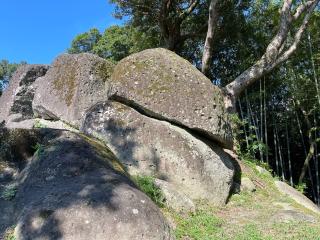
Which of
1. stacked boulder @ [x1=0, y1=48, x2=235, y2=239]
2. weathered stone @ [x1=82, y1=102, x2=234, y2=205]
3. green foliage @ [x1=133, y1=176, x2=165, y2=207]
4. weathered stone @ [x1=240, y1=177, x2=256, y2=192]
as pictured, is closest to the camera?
stacked boulder @ [x1=0, y1=48, x2=235, y2=239]

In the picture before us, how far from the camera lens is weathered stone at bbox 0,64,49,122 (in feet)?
31.3

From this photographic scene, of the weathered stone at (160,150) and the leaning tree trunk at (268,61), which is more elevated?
the leaning tree trunk at (268,61)

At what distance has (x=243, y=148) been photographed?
393 inches

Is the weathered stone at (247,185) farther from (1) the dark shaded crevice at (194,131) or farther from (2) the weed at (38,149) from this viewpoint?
(2) the weed at (38,149)

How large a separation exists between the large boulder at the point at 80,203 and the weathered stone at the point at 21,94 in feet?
18.0

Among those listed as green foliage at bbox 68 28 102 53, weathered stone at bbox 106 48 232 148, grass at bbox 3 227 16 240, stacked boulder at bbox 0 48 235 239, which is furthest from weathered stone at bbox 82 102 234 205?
green foliage at bbox 68 28 102 53

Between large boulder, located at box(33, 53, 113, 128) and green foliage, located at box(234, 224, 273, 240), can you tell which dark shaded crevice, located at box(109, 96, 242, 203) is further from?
green foliage, located at box(234, 224, 273, 240)

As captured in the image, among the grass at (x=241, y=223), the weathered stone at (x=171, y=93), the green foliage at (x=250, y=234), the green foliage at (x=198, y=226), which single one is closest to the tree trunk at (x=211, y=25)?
→ the weathered stone at (x=171, y=93)

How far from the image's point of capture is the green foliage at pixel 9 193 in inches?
162

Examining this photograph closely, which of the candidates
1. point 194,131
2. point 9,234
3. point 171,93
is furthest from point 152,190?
point 9,234

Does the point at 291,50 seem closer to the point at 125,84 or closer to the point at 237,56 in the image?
the point at 237,56

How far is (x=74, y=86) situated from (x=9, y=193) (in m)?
3.75

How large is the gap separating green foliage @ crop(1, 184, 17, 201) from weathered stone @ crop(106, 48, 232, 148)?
2599 millimetres

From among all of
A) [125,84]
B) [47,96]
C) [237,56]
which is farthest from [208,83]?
[237,56]
